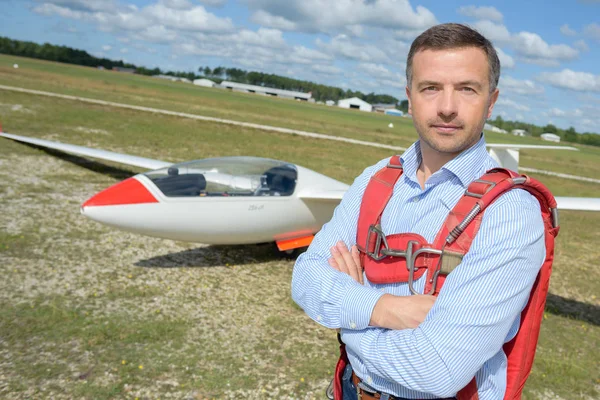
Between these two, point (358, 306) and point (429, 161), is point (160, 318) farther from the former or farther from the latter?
point (429, 161)

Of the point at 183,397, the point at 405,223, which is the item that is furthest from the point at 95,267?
the point at 405,223

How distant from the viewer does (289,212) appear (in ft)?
29.1

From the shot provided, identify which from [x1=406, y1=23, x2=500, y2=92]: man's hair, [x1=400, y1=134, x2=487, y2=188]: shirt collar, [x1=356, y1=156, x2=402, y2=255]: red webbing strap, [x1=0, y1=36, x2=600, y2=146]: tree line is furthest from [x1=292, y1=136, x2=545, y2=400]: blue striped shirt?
[x1=0, y1=36, x2=600, y2=146]: tree line

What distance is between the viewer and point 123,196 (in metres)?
7.77

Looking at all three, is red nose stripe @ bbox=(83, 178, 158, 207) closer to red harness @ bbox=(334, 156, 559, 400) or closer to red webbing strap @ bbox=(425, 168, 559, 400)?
red harness @ bbox=(334, 156, 559, 400)

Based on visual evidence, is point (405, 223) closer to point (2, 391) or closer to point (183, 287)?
point (2, 391)

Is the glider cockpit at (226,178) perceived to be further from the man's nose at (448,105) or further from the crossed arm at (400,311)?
the man's nose at (448,105)

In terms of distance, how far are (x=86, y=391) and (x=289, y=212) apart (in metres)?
4.73

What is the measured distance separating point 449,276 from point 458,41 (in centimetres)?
106

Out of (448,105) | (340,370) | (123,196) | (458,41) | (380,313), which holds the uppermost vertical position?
(458,41)

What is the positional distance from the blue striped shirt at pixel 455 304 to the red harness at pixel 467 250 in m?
0.04

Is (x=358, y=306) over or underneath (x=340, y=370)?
over

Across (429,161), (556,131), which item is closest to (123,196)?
(429,161)

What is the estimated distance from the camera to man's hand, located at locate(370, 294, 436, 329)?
6.81 ft
